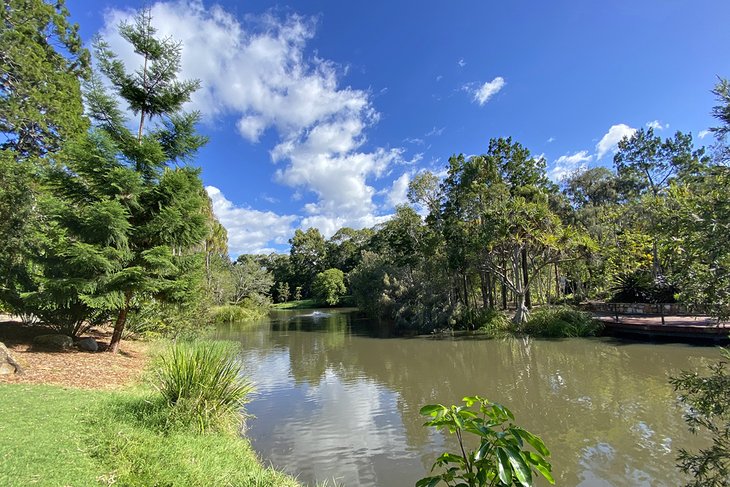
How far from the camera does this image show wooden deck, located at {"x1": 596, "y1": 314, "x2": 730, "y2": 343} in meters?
13.8

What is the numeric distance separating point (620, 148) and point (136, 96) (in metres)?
33.8

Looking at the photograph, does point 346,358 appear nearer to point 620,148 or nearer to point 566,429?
point 566,429

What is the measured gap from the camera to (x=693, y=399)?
2904 millimetres

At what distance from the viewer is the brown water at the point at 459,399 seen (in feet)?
18.6

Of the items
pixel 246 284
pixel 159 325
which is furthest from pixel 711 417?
pixel 246 284

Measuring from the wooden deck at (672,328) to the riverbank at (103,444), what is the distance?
15115mm

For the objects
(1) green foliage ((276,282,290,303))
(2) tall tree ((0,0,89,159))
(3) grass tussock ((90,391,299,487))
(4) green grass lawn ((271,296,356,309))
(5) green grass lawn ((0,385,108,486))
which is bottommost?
(3) grass tussock ((90,391,299,487))

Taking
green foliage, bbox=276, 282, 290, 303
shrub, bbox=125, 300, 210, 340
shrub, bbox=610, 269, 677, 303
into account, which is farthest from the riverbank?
green foliage, bbox=276, 282, 290, 303

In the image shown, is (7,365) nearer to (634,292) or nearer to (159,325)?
(159,325)

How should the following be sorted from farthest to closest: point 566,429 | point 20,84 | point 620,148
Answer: point 620,148, point 20,84, point 566,429

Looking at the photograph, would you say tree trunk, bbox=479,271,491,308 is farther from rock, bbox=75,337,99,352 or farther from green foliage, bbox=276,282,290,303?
green foliage, bbox=276,282,290,303

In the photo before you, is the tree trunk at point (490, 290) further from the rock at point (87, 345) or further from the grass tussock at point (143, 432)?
the rock at point (87, 345)

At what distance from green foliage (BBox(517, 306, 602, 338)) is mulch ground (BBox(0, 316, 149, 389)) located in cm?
1669

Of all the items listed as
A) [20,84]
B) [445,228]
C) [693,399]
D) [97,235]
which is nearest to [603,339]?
[445,228]
